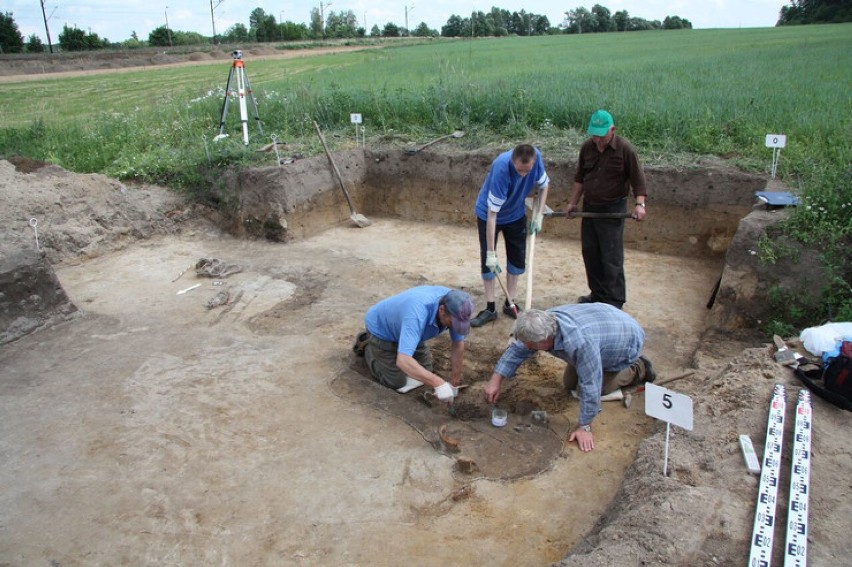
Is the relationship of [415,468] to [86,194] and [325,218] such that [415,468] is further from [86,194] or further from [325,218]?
[86,194]

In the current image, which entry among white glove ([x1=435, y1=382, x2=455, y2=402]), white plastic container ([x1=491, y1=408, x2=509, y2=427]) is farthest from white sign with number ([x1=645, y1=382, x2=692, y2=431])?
white glove ([x1=435, y1=382, x2=455, y2=402])

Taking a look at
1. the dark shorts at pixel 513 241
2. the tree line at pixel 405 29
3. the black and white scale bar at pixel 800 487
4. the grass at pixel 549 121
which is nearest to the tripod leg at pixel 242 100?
the grass at pixel 549 121

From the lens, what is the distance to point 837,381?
9.92ft

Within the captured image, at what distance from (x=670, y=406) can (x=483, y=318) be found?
236cm

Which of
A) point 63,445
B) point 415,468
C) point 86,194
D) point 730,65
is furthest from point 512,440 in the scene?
point 730,65

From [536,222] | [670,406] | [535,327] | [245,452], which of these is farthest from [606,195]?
[245,452]

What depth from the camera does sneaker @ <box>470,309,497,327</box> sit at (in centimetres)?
495

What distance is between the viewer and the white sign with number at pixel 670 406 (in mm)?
2673

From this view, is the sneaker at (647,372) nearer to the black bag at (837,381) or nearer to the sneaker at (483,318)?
the black bag at (837,381)

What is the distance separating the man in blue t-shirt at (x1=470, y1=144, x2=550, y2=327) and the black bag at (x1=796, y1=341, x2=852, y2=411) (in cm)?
214

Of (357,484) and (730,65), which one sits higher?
(730,65)

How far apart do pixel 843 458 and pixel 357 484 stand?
7.77 feet

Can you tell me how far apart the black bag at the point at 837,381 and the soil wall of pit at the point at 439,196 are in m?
3.34

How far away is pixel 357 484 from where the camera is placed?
3176 mm
